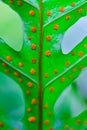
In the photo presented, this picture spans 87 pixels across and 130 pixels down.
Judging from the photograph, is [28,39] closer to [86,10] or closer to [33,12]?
[33,12]

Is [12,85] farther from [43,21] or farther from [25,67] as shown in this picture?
[43,21]

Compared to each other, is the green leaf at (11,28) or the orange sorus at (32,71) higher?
the green leaf at (11,28)

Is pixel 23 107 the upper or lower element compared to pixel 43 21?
lower

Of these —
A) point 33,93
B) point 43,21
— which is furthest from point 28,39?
point 33,93

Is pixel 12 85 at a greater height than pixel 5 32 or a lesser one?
lesser

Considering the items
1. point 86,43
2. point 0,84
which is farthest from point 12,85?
point 86,43

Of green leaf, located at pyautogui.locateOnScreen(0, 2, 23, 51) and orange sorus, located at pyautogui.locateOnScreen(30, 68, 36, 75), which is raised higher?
green leaf, located at pyautogui.locateOnScreen(0, 2, 23, 51)

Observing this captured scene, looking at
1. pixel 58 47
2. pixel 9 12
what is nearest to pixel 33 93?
pixel 58 47

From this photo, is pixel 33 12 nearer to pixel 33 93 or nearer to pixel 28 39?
pixel 28 39
